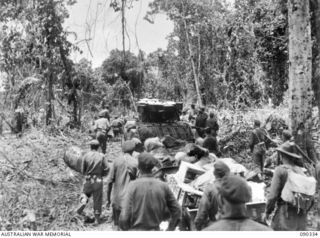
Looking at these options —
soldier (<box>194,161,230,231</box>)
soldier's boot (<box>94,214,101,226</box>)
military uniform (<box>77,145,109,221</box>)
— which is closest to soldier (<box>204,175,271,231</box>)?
soldier (<box>194,161,230,231</box>)

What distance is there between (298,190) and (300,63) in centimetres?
386

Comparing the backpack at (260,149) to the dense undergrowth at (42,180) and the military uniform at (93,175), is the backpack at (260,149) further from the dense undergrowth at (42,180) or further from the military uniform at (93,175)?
the military uniform at (93,175)

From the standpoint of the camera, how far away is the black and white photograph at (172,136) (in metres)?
3.92

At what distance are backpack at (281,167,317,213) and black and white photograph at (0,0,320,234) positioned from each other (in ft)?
0.04

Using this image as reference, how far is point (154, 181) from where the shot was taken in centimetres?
347

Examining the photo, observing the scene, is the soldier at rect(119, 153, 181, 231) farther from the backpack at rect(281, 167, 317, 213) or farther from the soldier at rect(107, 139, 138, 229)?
the soldier at rect(107, 139, 138, 229)

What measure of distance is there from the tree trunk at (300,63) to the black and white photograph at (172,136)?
0.02 m

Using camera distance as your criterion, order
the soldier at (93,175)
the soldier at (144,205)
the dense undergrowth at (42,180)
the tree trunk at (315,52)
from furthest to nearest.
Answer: the tree trunk at (315,52) → the soldier at (93,175) → the dense undergrowth at (42,180) → the soldier at (144,205)

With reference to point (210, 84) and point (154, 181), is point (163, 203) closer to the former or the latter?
point (154, 181)

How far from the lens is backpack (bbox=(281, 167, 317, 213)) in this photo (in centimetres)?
388

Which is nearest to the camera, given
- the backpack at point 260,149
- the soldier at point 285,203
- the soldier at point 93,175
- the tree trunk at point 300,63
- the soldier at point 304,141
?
the soldier at point 285,203

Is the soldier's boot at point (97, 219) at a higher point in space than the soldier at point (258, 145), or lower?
lower

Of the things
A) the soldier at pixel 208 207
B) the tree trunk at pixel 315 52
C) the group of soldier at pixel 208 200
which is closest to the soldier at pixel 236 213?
the group of soldier at pixel 208 200

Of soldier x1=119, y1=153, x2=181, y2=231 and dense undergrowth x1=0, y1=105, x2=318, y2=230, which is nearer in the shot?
soldier x1=119, y1=153, x2=181, y2=231
